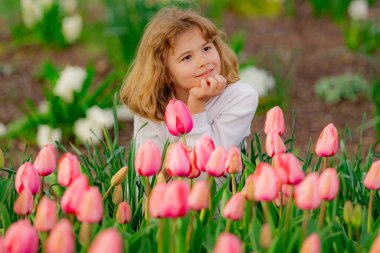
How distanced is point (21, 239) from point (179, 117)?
0.70 metres

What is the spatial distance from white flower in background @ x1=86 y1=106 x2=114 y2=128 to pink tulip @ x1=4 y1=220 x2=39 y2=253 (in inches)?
95.9

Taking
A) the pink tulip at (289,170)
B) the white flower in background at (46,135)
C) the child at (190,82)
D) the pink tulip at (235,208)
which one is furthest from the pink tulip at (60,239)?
the white flower in background at (46,135)

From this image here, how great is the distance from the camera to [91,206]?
66.1 inches

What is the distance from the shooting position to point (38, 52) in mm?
5727

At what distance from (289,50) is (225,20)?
903 mm

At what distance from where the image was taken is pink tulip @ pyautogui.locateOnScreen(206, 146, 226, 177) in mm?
1921

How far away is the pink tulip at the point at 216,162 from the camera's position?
1921mm

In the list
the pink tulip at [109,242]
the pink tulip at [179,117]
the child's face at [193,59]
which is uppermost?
the child's face at [193,59]

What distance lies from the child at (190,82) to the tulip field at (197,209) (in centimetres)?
32

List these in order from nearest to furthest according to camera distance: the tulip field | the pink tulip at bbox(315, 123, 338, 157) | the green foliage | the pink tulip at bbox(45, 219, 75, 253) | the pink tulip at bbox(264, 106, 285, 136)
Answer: the pink tulip at bbox(45, 219, 75, 253), the tulip field, the pink tulip at bbox(315, 123, 338, 157), the pink tulip at bbox(264, 106, 285, 136), the green foliage

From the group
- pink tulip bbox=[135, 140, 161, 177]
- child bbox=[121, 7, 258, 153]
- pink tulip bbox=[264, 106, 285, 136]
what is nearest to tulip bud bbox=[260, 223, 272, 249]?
pink tulip bbox=[135, 140, 161, 177]

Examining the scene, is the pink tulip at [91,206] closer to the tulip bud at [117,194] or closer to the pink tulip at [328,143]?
the tulip bud at [117,194]

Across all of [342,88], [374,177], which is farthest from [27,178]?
[342,88]

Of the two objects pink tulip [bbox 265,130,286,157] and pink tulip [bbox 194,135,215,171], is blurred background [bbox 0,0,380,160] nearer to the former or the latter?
pink tulip [bbox 265,130,286,157]
